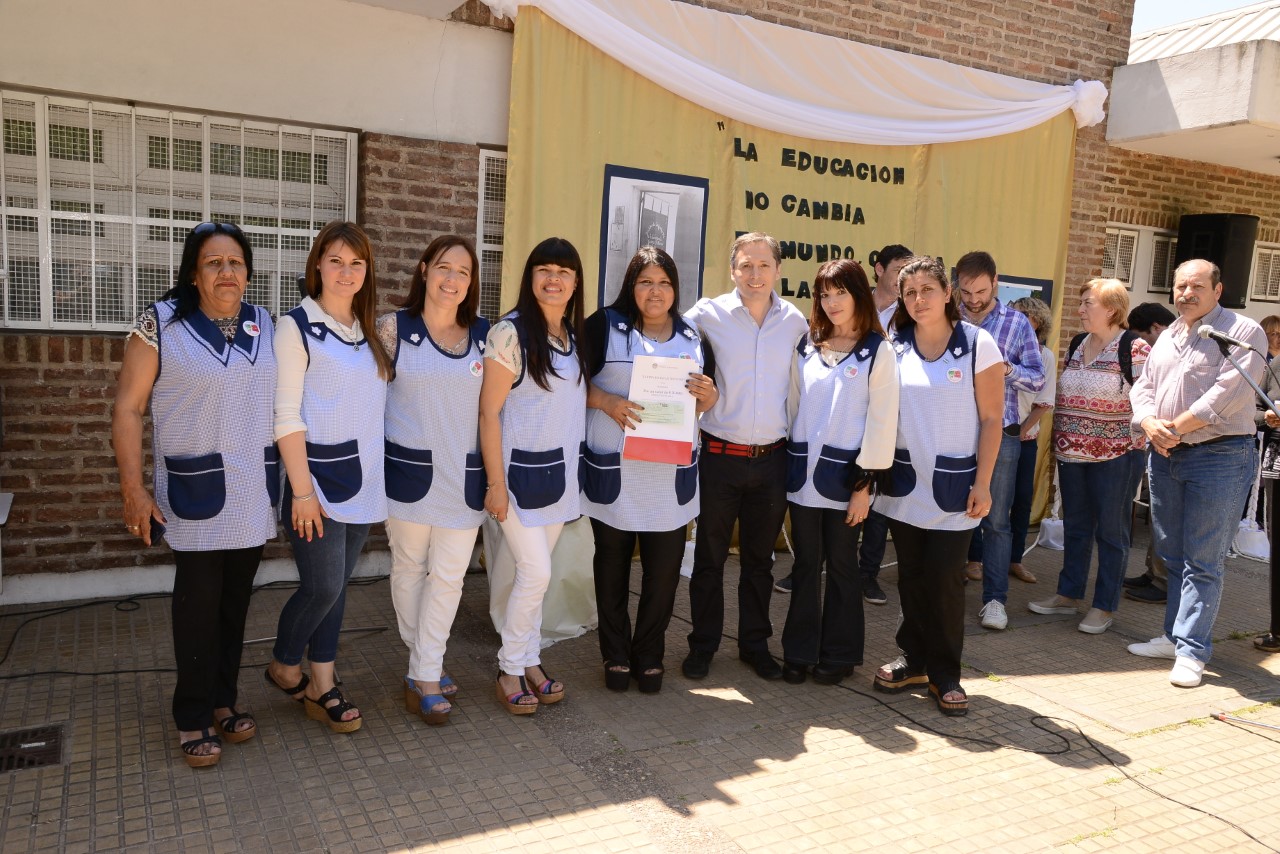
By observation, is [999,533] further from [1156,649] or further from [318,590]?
[318,590]

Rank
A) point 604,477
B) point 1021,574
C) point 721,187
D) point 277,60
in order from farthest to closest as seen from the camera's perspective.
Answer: point 1021,574
point 721,187
point 277,60
point 604,477

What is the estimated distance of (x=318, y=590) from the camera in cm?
374

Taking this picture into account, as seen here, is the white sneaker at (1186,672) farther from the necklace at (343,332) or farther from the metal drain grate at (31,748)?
the metal drain grate at (31,748)

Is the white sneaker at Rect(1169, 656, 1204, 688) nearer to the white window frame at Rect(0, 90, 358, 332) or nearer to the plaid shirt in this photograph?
the plaid shirt

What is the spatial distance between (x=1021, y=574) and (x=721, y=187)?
3.50m

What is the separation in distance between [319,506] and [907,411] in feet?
8.46

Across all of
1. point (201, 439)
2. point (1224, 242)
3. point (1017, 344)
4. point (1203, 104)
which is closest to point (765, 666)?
point (1017, 344)

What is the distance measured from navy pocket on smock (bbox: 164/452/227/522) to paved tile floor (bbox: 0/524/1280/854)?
3.14 feet

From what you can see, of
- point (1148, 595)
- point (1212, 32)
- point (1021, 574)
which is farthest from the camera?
point (1212, 32)

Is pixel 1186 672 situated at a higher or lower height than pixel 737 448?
lower

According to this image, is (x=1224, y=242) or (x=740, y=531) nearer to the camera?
(x=740, y=531)

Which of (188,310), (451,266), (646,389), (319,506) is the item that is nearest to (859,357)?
(646,389)

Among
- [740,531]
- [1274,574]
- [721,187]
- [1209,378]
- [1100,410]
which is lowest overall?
[1274,574]

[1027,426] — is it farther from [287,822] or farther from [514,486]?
[287,822]
